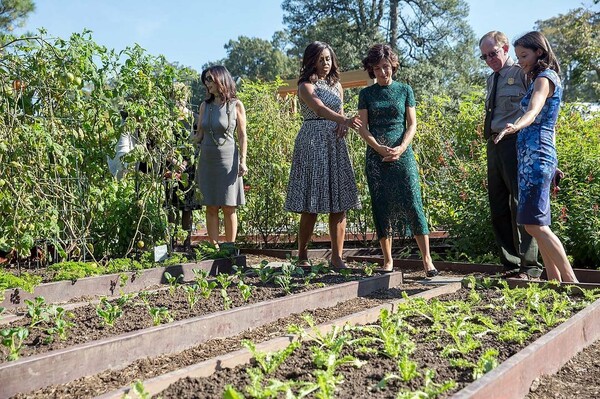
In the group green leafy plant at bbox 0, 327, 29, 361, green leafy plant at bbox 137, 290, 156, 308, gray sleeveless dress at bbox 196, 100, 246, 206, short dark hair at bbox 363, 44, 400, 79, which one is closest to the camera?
green leafy plant at bbox 0, 327, 29, 361

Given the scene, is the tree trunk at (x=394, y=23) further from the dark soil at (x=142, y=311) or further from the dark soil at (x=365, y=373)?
the dark soil at (x=365, y=373)

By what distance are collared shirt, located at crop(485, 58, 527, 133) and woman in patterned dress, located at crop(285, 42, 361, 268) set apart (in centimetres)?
110

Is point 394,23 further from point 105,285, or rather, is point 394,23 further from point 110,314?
point 110,314

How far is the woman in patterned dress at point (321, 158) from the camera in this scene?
4879mm

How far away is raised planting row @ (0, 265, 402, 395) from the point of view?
2.47 meters

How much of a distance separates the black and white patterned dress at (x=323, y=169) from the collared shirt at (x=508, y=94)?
113cm

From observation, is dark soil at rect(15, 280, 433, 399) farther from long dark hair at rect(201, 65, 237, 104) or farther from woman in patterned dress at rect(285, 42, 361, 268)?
long dark hair at rect(201, 65, 237, 104)

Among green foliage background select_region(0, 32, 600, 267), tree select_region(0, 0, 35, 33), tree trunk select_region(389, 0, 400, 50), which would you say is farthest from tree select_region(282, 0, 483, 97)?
green foliage background select_region(0, 32, 600, 267)

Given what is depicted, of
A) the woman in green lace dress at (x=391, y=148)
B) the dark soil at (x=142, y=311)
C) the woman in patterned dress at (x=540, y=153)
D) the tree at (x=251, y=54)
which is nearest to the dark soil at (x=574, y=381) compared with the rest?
the woman in patterned dress at (x=540, y=153)

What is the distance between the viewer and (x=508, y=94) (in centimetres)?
457

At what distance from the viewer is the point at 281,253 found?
6.53 m

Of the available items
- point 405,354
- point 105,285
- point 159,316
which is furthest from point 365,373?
point 105,285

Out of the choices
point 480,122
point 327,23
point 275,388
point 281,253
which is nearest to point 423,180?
point 480,122

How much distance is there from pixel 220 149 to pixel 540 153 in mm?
2644
